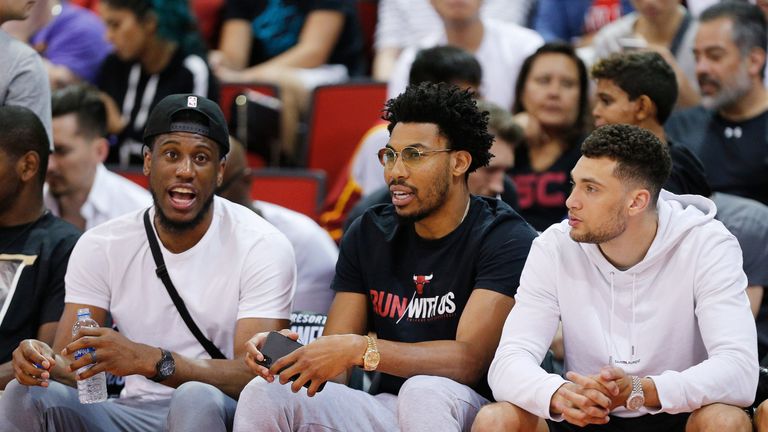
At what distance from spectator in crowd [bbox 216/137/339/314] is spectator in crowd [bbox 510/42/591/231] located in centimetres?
104

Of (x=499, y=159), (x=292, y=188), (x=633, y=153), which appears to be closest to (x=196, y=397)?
(x=633, y=153)

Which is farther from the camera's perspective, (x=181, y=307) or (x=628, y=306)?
(x=181, y=307)

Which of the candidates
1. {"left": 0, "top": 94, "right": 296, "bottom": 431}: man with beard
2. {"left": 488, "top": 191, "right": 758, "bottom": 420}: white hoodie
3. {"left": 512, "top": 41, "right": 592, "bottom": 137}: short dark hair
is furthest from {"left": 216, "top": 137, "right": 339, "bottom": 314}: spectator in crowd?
{"left": 488, "top": 191, "right": 758, "bottom": 420}: white hoodie

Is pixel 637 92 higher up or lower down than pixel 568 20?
lower down

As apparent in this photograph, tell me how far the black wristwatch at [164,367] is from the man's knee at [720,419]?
1.74m

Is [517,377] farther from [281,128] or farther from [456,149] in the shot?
[281,128]

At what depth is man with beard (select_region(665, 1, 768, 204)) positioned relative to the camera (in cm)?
573

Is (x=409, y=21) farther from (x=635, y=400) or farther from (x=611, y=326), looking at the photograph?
(x=635, y=400)

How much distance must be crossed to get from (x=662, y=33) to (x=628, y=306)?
297 cm

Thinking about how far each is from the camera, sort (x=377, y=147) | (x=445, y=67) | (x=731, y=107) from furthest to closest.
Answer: (x=377, y=147) < (x=445, y=67) < (x=731, y=107)

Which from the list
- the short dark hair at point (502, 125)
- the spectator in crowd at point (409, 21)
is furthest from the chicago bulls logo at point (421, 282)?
the spectator in crowd at point (409, 21)

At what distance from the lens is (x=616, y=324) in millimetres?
4016

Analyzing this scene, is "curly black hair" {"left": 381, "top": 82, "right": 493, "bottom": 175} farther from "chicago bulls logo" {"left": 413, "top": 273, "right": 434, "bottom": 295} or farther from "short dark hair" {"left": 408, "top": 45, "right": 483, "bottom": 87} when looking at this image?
"short dark hair" {"left": 408, "top": 45, "right": 483, "bottom": 87}

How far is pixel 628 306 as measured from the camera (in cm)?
401
